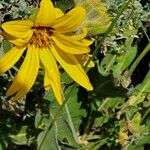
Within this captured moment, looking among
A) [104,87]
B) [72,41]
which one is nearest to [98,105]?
[104,87]

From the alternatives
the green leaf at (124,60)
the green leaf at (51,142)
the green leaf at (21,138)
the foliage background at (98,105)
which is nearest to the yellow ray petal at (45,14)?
the foliage background at (98,105)

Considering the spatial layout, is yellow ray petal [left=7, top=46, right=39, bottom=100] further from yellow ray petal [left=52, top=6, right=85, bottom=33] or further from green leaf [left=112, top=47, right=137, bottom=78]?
green leaf [left=112, top=47, right=137, bottom=78]

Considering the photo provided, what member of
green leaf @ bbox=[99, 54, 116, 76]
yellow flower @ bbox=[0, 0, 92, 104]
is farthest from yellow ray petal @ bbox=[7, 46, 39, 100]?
green leaf @ bbox=[99, 54, 116, 76]

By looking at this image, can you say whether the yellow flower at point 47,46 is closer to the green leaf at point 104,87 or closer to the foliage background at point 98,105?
the foliage background at point 98,105

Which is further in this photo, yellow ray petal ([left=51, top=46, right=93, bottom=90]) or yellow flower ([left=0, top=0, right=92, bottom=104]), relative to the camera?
yellow ray petal ([left=51, top=46, right=93, bottom=90])

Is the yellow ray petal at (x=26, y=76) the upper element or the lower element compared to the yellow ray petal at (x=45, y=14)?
lower

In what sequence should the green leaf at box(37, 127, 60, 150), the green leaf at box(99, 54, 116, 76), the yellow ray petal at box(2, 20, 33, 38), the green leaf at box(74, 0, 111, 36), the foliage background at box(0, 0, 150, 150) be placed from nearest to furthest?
the yellow ray petal at box(2, 20, 33, 38)
the green leaf at box(74, 0, 111, 36)
the green leaf at box(37, 127, 60, 150)
the foliage background at box(0, 0, 150, 150)
the green leaf at box(99, 54, 116, 76)

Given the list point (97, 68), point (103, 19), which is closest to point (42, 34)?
point (103, 19)
